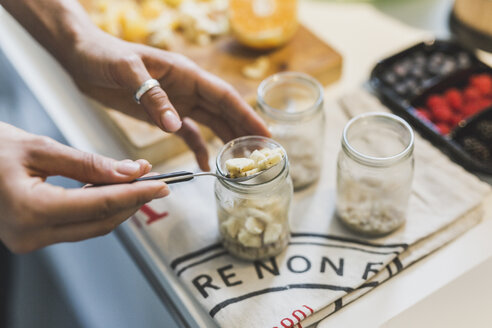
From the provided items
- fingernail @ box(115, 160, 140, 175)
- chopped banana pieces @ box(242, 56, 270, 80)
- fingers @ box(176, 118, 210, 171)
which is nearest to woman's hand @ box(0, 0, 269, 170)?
fingers @ box(176, 118, 210, 171)

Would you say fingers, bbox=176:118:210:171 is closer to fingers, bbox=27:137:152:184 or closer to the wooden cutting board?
the wooden cutting board

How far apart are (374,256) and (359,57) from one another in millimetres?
550

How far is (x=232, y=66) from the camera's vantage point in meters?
1.07

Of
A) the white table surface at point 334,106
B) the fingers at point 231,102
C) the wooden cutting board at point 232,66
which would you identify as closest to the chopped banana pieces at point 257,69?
the wooden cutting board at point 232,66

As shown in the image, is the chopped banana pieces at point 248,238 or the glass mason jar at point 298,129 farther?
the glass mason jar at point 298,129

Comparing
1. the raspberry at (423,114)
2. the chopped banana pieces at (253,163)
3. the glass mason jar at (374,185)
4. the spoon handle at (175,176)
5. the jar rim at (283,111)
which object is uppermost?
the spoon handle at (175,176)

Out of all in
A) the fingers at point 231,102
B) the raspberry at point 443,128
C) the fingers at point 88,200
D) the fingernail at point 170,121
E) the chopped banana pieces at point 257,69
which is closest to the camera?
A: the fingers at point 88,200

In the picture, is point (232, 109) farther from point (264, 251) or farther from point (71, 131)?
point (71, 131)

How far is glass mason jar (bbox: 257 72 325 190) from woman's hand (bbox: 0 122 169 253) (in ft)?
1.01

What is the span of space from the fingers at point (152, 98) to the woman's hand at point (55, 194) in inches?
3.2

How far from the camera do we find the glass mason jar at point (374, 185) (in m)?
0.72

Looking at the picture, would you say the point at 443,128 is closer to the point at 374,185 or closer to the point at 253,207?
the point at 374,185

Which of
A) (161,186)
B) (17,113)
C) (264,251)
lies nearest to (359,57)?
(264,251)

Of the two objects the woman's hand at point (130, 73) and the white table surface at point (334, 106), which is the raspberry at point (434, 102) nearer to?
the white table surface at point (334, 106)
